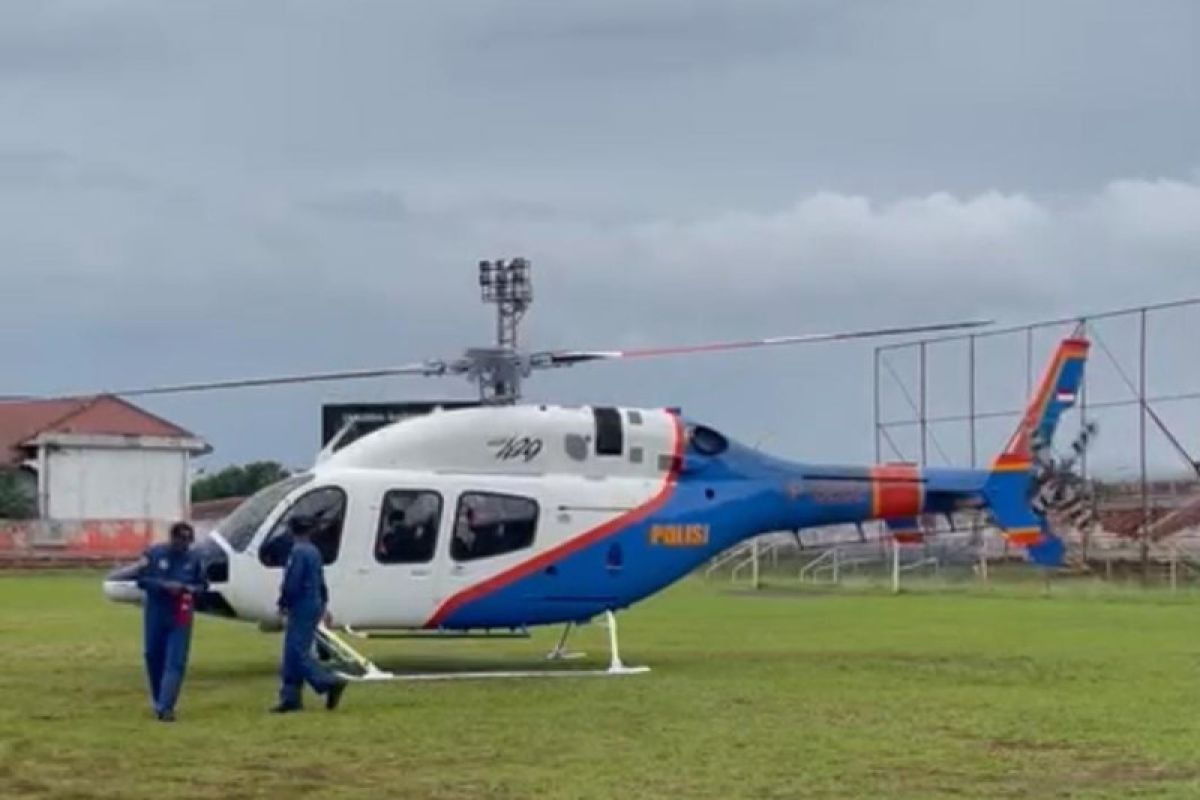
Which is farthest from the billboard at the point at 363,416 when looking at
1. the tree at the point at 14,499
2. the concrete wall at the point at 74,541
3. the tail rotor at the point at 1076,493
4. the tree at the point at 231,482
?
the tree at the point at 231,482

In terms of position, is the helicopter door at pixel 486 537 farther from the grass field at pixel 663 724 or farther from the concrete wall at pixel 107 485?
the concrete wall at pixel 107 485

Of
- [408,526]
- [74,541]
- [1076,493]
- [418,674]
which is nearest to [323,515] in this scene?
[408,526]

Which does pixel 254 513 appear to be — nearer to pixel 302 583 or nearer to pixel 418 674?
pixel 418 674

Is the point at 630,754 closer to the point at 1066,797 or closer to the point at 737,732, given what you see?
the point at 737,732

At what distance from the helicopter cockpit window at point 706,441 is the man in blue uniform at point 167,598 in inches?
274

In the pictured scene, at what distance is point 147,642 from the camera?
18.4m

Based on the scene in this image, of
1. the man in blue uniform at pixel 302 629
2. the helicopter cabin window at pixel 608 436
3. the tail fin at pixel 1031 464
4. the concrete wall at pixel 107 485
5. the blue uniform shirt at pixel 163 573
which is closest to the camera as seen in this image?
the man in blue uniform at pixel 302 629

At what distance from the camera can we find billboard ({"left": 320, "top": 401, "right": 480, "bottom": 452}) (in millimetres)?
23516

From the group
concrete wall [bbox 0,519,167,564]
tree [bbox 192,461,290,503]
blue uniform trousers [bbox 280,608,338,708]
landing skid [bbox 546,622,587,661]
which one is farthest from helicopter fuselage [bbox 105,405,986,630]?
tree [bbox 192,461,290,503]

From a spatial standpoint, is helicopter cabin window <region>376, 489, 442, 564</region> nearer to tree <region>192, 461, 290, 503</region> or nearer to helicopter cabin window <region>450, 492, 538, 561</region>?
helicopter cabin window <region>450, 492, 538, 561</region>

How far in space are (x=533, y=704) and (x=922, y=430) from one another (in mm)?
39179

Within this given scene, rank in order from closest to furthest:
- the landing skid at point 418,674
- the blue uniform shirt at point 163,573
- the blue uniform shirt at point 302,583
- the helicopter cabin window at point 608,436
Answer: the blue uniform shirt at point 163,573 < the blue uniform shirt at point 302,583 < the landing skid at point 418,674 < the helicopter cabin window at point 608,436

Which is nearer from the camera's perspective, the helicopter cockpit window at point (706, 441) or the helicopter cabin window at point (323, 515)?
the helicopter cabin window at point (323, 515)

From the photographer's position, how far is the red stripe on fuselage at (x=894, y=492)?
2492 cm
